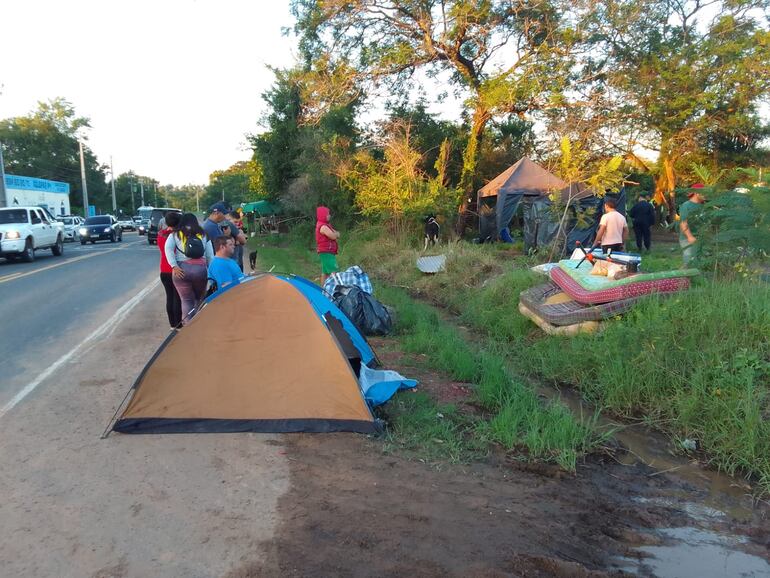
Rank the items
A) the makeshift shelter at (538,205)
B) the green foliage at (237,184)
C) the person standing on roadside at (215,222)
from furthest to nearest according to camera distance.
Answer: the green foliage at (237,184), the makeshift shelter at (538,205), the person standing on roadside at (215,222)

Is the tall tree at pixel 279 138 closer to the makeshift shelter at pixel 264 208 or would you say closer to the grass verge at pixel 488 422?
the makeshift shelter at pixel 264 208

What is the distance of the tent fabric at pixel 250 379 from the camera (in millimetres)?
4656

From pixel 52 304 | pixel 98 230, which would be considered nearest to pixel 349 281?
pixel 52 304

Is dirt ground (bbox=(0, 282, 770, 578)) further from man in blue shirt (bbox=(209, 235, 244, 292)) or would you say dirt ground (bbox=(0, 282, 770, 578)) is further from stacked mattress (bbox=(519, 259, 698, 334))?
stacked mattress (bbox=(519, 259, 698, 334))

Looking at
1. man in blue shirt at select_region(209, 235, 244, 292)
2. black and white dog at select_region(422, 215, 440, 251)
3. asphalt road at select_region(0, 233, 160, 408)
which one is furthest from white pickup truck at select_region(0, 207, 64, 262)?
man in blue shirt at select_region(209, 235, 244, 292)

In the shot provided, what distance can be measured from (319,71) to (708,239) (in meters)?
16.1

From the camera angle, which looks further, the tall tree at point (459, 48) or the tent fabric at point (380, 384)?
the tall tree at point (459, 48)

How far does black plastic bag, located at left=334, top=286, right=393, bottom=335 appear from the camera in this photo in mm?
7891

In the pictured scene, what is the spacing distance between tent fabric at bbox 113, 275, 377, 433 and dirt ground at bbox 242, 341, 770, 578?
0.27 metres

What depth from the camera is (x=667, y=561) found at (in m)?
3.20

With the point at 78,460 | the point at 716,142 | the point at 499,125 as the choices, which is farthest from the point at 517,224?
the point at 78,460

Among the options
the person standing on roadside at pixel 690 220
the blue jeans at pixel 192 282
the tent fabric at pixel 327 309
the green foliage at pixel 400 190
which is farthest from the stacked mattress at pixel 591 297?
the green foliage at pixel 400 190

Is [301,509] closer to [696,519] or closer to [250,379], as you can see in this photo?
[250,379]

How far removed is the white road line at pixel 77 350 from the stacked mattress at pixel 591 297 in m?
5.89
